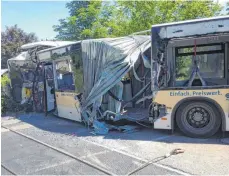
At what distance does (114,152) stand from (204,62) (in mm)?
3551

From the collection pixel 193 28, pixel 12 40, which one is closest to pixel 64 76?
pixel 193 28

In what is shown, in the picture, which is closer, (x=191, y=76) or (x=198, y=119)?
(x=198, y=119)

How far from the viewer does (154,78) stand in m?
6.52

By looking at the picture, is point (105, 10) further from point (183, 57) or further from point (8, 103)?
point (183, 57)

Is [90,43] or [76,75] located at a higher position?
[90,43]

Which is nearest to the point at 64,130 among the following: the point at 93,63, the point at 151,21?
the point at 93,63

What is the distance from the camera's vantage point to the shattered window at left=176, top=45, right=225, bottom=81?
7.25m

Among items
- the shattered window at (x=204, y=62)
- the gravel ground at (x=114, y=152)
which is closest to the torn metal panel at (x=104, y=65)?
the gravel ground at (x=114, y=152)

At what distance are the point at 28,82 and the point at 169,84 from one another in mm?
6927

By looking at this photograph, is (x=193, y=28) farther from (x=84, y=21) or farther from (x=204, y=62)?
(x=84, y=21)

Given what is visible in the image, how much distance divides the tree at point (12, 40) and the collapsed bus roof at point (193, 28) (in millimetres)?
24236

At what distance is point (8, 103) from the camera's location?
11844 mm

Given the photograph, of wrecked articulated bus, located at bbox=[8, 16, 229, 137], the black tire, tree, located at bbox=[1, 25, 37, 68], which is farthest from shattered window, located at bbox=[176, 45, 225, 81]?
tree, located at bbox=[1, 25, 37, 68]

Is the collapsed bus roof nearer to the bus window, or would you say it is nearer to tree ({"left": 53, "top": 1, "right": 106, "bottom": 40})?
the bus window
